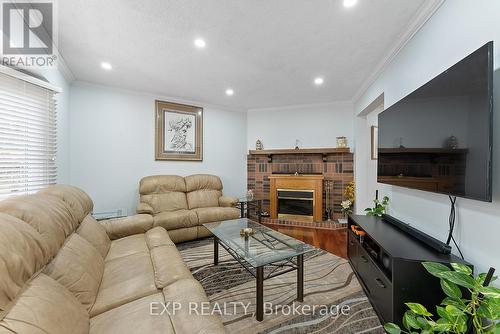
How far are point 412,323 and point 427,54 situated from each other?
6.60 ft

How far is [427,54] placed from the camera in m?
1.74

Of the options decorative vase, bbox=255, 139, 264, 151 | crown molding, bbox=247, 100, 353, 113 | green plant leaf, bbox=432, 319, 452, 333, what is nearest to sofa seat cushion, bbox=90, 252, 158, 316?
green plant leaf, bbox=432, 319, 452, 333

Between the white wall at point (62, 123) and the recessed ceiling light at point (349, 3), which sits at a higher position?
the recessed ceiling light at point (349, 3)

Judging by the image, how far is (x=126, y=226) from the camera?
2322mm

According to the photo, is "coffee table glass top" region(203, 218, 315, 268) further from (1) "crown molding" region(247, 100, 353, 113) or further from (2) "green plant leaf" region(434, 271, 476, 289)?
(1) "crown molding" region(247, 100, 353, 113)

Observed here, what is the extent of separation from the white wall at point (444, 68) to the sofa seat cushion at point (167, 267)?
1.83 metres

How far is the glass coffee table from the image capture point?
1.55 meters

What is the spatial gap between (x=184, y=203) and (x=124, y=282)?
2246 mm

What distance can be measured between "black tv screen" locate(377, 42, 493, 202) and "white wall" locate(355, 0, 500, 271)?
0.41 feet

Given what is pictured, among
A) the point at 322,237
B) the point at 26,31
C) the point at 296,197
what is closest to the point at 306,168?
the point at 296,197

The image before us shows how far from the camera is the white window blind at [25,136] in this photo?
5.44 feet

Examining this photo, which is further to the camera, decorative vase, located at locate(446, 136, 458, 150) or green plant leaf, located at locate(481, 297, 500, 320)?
decorative vase, located at locate(446, 136, 458, 150)

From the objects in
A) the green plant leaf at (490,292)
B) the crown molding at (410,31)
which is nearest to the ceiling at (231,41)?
the crown molding at (410,31)

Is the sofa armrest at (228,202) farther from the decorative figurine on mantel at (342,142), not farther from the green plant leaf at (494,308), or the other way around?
the green plant leaf at (494,308)
